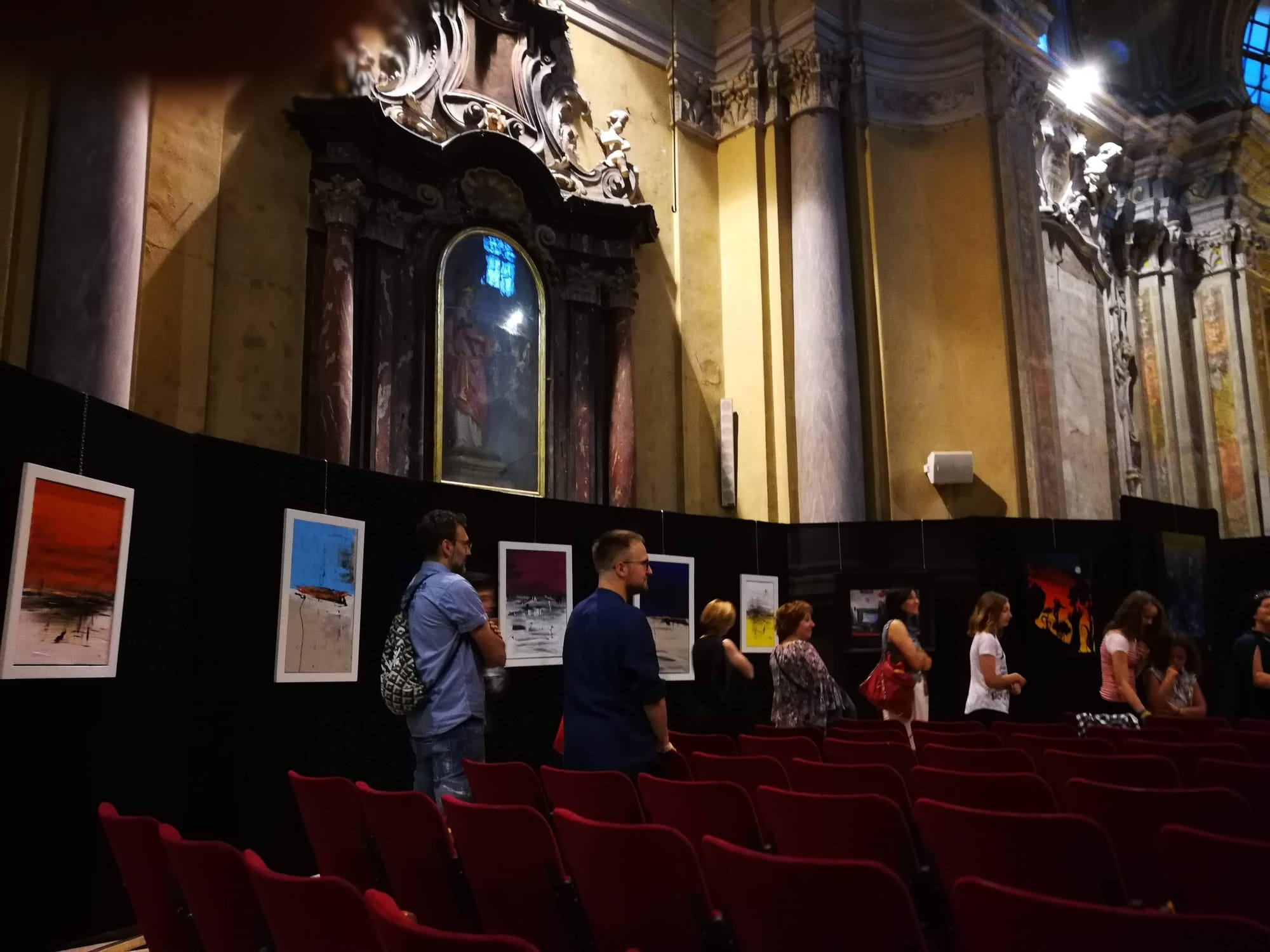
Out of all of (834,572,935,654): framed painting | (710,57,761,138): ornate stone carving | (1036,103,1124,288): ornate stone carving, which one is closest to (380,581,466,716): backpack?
(834,572,935,654): framed painting

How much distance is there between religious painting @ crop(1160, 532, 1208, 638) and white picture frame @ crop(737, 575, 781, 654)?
13.7 ft

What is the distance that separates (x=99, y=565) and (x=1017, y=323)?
996 centimetres

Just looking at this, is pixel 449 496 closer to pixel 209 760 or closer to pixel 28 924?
pixel 209 760

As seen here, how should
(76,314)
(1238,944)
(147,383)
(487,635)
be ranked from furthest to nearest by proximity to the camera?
(147,383), (76,314), (487,635), (1238,944)

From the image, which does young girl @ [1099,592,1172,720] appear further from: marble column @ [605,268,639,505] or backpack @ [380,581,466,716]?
marble column @ [605,268,639,505]

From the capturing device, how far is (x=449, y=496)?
6207 millimetres

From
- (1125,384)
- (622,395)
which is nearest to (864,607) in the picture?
(622,395)

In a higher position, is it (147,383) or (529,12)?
(529,12)

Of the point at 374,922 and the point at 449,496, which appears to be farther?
the point at 449,496

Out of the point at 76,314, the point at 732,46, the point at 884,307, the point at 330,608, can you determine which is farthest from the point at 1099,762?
the point at 732,46

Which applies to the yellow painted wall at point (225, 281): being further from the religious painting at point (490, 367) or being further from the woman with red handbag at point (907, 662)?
the woman with red handbag at point (907, 662)

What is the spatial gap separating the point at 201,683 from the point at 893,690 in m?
3.87

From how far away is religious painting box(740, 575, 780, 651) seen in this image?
29.5 ft

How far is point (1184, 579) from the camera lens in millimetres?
10773
